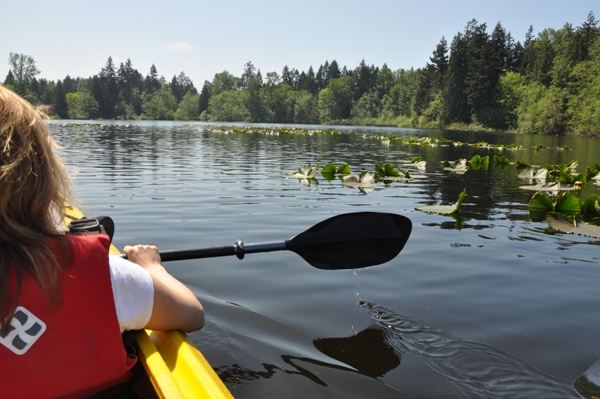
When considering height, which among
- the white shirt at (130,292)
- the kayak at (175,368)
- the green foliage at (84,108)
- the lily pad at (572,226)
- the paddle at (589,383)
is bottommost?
the paddle at (589,383)

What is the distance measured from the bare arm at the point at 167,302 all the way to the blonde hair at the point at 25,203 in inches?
18.3

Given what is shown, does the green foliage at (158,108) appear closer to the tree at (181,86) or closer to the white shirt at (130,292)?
the tree at (181,86)

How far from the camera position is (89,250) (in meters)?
1.58

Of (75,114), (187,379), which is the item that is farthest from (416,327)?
(75,114)

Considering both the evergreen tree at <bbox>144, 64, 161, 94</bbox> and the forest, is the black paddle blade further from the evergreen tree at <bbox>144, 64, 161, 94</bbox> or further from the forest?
the evergreen tree at <bbox>144, 64, 161, 94</bbox>

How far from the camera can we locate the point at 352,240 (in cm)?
352

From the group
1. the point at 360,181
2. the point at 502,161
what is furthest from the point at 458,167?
the point at 360,181

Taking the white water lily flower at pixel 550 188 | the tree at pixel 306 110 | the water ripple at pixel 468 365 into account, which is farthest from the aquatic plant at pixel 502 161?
the tree at pixel 306 110

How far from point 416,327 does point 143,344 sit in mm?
1912

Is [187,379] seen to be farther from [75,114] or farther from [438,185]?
[75,114]

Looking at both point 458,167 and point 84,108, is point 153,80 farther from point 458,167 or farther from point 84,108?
point 458,167

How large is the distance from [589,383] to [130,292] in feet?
7.62

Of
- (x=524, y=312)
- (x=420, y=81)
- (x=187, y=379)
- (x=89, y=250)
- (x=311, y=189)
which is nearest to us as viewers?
(x=89, y=250)

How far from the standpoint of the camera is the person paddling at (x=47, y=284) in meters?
1.44
